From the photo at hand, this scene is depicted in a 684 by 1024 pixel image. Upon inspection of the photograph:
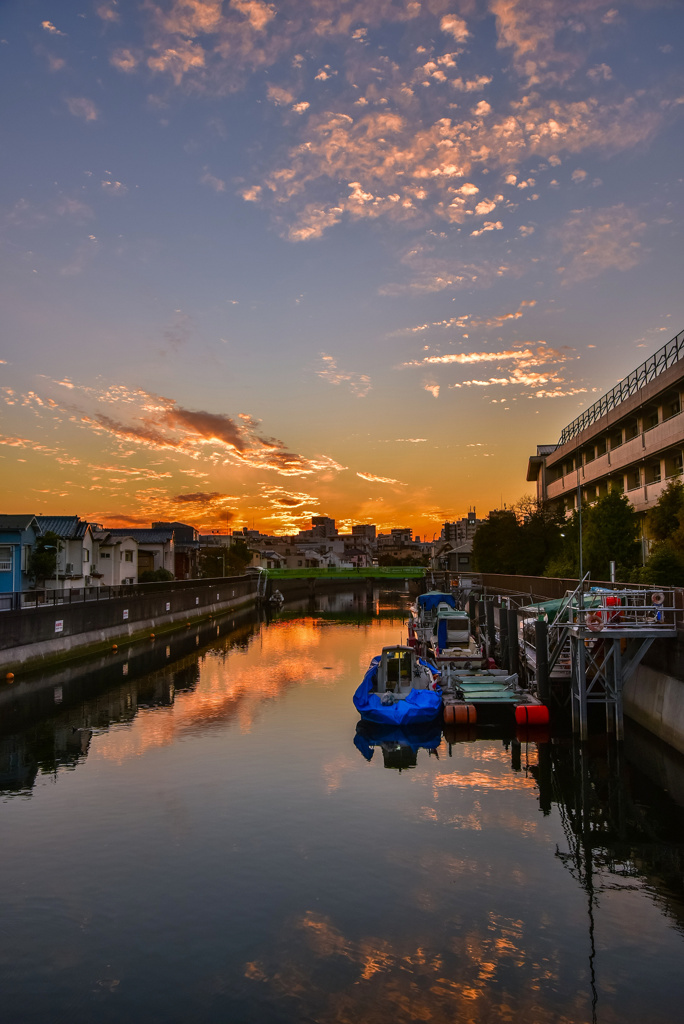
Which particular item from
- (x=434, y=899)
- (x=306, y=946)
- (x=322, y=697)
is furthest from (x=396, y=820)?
(x=322, y=697)

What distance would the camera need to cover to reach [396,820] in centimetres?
1895

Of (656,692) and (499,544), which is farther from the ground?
(499,544)

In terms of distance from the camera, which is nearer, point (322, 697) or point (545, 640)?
point (545, 640)

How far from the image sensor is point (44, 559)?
67062 millimetres

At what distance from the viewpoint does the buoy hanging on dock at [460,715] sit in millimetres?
29188

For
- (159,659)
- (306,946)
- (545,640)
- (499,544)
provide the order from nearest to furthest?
1. (306,946)
2. (545,640)
3. (159,659)
4. (499,544)

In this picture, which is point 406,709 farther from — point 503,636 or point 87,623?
point 87,623

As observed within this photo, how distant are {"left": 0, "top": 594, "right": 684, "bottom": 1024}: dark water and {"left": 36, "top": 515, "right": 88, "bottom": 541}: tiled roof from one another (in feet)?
163

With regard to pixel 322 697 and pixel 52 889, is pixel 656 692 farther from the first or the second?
pixel 52 889

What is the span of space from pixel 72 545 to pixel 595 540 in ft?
187

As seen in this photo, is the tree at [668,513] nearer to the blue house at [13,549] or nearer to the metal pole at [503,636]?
the metal pole at [503,636]

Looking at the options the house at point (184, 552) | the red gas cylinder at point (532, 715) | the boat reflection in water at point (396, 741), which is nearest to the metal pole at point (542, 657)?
the red gas cylinder at point (532, 715)

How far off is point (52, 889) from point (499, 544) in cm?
7112

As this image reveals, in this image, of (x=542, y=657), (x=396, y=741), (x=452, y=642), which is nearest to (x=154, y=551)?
(x=452, y=642)
